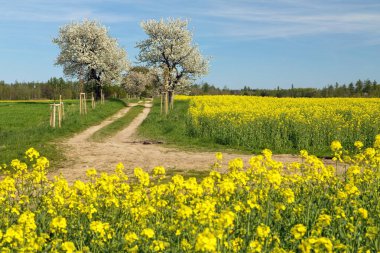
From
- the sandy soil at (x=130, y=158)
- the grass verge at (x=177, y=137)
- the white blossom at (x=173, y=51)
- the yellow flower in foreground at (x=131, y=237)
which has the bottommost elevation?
the sandy soil at (x=130, y=158)

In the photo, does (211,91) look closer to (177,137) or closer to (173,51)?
(173,51)

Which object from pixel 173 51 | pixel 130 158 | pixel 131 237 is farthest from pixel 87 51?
pixel 131 237

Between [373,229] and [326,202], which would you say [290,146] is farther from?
[373,229]

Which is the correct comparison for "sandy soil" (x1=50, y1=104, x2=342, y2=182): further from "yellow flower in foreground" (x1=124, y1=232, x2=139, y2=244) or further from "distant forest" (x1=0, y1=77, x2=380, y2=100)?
"distant forest" (x1=0, y1=77, x2=380, y2=100)

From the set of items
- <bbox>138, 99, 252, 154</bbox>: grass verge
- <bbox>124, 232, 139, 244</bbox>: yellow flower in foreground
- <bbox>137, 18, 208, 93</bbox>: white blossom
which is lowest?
<bbox>138, 99, 252, 154</bbox>: grass verge

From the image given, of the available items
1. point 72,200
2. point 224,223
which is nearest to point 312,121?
point 72,200

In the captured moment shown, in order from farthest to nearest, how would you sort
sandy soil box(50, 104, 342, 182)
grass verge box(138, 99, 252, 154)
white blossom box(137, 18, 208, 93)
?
white blossom box(137, 18, 208, 93) → grass verge box(138, 99, 252, 154) → sandy soil box(50, 104, 342, 182)

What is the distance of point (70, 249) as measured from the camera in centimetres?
420

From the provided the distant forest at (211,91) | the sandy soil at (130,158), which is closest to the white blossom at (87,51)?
the distant forest at (211,91)

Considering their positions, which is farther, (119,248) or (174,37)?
(174,37)

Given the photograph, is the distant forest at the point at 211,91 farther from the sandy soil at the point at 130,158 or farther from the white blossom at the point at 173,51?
the sandy soil at the point at 130,158

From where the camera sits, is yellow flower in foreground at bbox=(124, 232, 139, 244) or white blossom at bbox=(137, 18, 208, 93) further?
white blossom at bbox=(137, 18, 208, 93)

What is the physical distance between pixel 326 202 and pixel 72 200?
4.35 metres

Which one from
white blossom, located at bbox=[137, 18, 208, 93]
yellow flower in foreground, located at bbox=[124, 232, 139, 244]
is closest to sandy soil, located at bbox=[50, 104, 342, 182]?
yellow flower in foreground, located at bbox=[124, 232, 139, 244]
